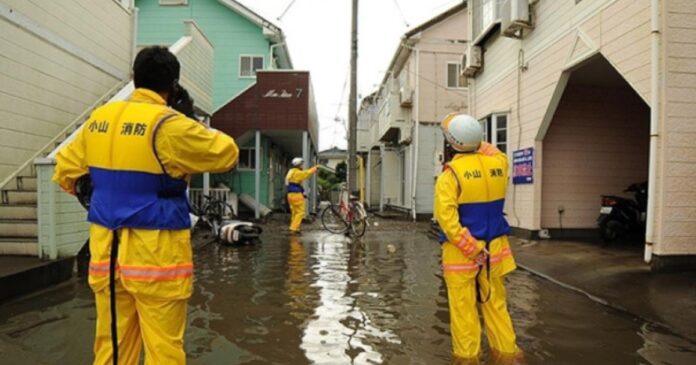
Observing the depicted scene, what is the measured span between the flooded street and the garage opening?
12.2ft

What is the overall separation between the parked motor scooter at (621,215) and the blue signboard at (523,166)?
142 centimetres

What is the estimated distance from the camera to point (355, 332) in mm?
4242

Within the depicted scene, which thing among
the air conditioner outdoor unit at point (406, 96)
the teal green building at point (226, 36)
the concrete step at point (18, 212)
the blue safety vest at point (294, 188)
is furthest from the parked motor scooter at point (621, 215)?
the teal green building at point (226, 36)

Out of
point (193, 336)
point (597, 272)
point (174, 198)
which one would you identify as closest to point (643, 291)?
point (597, 272)

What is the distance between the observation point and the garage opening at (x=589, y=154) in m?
9.95

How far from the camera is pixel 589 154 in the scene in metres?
10.1

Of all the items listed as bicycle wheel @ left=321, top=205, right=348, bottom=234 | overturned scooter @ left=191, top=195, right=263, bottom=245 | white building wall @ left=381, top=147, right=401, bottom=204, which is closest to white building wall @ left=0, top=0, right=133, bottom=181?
overturned scooter @ left=191, top=195, right=263, bottom=245

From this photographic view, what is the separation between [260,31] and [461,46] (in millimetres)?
7358

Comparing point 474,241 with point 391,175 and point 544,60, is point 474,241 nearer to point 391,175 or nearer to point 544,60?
point 544,60

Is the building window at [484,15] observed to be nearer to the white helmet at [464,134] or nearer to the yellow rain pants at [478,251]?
the white helmet at [464,134]

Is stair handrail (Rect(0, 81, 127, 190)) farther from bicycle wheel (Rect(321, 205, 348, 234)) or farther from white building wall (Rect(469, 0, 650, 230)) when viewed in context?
white building wall (Rect(469, 0, 650, 230))

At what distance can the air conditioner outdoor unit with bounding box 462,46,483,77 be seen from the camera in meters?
12.7

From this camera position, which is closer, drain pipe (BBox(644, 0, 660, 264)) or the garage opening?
drain pipe (BBox(644, 0, 660, 264))

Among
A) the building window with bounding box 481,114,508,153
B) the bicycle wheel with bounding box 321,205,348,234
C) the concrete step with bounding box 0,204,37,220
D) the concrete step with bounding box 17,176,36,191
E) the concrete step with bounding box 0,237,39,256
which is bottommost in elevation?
the bicycle wheel with bounding box 321,205,348,234
